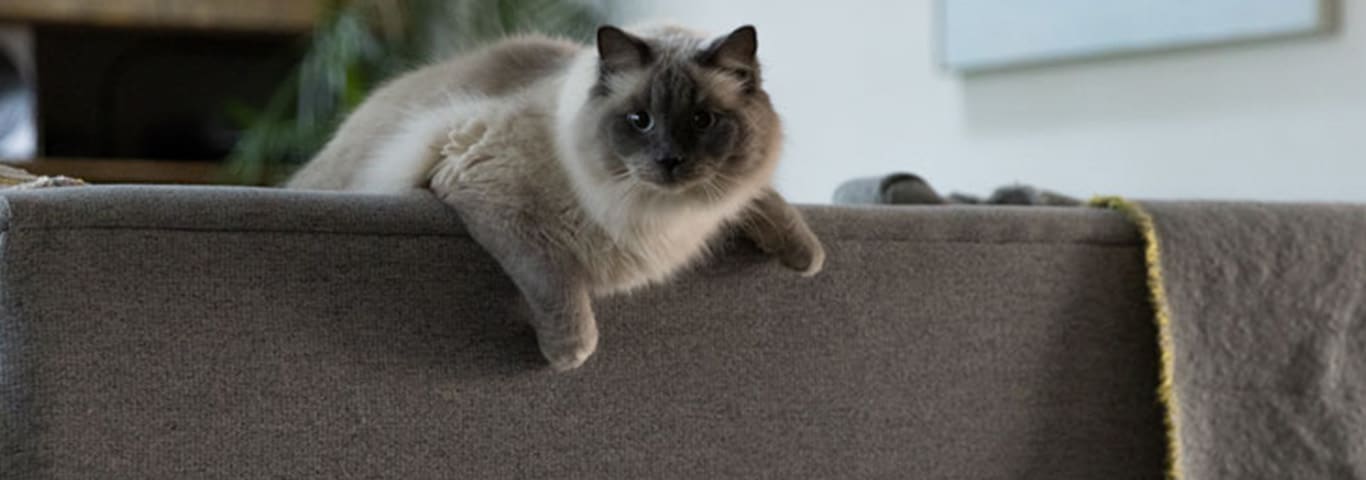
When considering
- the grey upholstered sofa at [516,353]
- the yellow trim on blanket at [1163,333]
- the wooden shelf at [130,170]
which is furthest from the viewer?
the wooden shelf at [130,170]

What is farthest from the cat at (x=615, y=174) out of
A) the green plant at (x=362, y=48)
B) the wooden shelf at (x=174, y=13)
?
the wooden shelf at (x=174, y=13)

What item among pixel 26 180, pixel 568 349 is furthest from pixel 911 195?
pixel 26 180

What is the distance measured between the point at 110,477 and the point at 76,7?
388 centimetres

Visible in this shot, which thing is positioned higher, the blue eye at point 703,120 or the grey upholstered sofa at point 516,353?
the blue eye at point 703,120

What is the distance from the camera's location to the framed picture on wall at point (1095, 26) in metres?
2.59

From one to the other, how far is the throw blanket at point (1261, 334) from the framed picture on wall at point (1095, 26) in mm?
763

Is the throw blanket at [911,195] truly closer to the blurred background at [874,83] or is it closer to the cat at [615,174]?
the cat at [615,174]

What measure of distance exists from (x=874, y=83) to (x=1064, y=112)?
0.49 m

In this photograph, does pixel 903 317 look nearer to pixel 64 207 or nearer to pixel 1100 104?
pixel 64 207

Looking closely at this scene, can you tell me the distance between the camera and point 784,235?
1.58m

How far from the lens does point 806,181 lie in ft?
11.7

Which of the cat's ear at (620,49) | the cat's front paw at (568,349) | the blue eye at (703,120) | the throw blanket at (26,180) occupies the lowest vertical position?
the cat's front paw at (568,349)

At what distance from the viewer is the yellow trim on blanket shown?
5.88ft

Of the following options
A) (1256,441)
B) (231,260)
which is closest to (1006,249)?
(1256,441)
